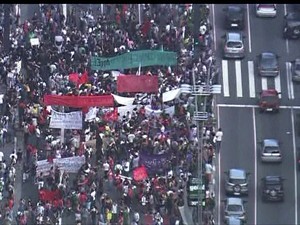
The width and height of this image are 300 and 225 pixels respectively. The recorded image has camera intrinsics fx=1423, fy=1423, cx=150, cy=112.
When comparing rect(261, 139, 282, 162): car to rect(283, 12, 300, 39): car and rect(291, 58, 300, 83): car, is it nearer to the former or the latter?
rect(291, 58, 300, 83): car

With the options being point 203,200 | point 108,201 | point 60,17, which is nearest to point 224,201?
point 203,200

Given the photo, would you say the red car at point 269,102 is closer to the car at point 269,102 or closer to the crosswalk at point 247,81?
the car at point 269,102

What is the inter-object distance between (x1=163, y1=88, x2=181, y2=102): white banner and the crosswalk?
444 centimetres

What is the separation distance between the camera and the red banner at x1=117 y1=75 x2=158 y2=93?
3076 inches

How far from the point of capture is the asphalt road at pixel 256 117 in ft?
241

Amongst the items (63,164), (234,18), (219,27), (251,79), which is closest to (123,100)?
(63,164)

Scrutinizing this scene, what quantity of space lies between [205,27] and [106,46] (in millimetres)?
6450

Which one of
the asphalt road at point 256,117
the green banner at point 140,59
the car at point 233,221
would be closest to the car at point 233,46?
the asphalt road at point 256,117

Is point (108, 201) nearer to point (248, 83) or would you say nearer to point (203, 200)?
point (203, 200)

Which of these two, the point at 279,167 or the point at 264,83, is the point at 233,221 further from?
the point at 264,83

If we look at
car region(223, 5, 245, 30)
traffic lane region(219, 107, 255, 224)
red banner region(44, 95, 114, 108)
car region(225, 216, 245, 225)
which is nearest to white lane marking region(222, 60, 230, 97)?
traffic lane region(219, 107, 255, 224)

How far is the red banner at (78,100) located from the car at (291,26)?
47.0 ft

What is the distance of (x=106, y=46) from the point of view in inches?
3219

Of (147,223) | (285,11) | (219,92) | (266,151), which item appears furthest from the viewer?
(285,11)
